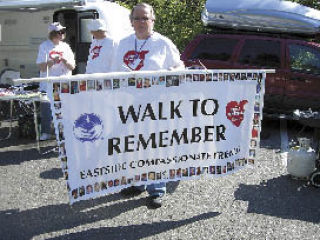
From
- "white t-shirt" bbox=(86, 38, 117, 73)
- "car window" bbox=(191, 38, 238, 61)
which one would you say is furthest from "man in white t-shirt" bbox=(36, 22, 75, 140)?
"car window" bbox=(191, 38, 238, 61)

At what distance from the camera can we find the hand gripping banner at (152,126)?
417 cm

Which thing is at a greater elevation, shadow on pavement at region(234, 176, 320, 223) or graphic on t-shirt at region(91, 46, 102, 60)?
graphic on t-shirt at region(91, 46, 102, 60)

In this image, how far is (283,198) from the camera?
17.5ft

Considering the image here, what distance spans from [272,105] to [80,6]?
4.67 m

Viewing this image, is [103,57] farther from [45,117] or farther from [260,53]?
[260,53]

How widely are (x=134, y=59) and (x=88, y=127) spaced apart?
102 cm

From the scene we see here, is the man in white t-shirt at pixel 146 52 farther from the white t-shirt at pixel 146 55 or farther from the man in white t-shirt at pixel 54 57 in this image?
the man in white t-shirt at pixel 54 57

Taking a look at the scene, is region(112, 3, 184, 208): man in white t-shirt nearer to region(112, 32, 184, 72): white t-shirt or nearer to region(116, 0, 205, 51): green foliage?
region(112, 32, 184, 72): white t-shirt

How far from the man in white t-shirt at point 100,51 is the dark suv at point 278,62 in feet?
10.7

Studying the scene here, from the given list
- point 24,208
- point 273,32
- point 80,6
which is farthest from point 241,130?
point 80,6

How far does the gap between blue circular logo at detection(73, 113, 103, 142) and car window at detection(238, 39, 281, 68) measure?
18.2 feet

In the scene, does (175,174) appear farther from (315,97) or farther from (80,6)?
(80,6)

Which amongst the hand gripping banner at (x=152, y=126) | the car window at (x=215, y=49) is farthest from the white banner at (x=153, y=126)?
the car window at (x=215, y=49)

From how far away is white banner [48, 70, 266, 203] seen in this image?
418cm
